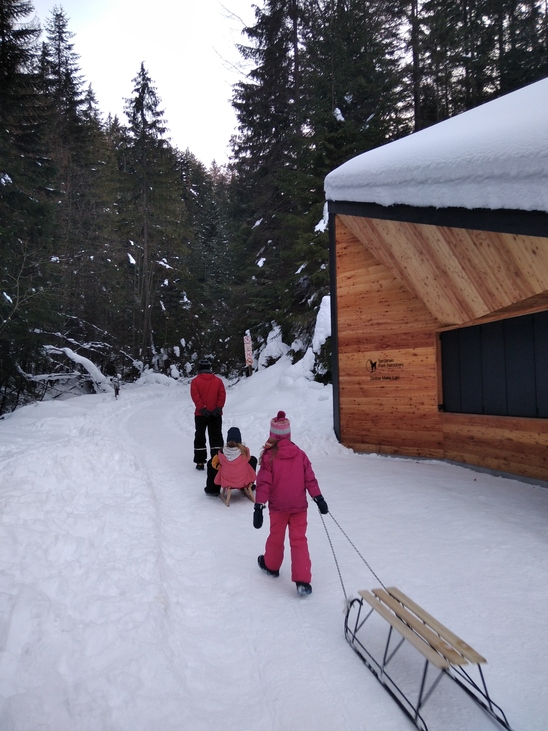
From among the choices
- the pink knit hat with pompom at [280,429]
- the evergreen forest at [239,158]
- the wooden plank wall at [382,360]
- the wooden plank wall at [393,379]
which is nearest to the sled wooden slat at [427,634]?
the pink knit hat with pompom at [280,429]

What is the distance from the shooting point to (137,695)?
2.94m

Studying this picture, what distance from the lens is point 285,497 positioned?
A: 4461 mm

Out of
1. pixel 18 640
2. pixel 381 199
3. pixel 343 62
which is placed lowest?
pixel 18 640

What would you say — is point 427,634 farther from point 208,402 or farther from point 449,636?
point 208,402

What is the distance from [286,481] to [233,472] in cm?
263

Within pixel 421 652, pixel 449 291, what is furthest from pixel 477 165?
pixel 421 652

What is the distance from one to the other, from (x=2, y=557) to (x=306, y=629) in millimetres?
2760

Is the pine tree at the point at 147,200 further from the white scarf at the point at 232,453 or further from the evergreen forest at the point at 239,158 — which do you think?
the white scarf at the point at 232,453

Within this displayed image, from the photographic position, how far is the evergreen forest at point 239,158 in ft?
51.6

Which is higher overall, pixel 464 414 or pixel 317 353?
pixel 317 353

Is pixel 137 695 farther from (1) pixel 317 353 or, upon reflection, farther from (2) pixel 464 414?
(1) pixel 317 353

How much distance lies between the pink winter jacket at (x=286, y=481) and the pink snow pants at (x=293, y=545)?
0.12m

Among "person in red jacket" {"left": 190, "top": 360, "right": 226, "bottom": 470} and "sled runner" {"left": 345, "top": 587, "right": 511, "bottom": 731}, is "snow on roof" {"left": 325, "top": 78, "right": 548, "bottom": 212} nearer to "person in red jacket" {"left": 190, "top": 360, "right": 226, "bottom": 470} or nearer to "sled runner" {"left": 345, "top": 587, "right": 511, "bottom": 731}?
"sled runner" {"left": 345, "top": 587, "right": 511, "bottom": 731}

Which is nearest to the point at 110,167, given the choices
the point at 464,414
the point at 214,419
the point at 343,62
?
the point at 343,62
